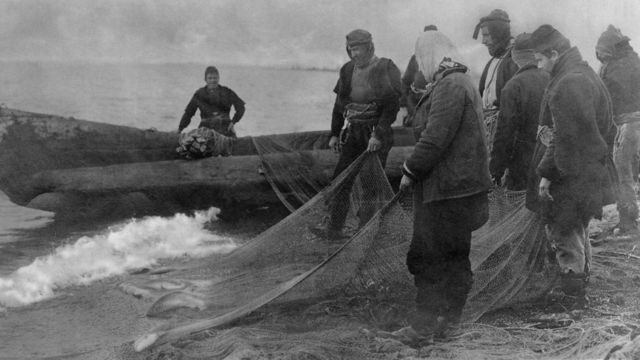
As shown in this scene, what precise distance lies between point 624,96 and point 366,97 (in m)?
2.47

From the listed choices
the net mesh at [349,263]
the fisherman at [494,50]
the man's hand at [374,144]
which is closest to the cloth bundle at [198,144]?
the man's hand at [374,144]

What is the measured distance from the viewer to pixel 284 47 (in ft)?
32.7

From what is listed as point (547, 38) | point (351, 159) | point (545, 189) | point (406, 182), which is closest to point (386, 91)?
point (351, 159)

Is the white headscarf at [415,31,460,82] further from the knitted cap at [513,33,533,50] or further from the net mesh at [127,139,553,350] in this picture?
the knitted cap at [513,33,533,50]

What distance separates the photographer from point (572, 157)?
11.8 feet

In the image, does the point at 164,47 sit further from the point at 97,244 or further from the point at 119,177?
the point at 97,244

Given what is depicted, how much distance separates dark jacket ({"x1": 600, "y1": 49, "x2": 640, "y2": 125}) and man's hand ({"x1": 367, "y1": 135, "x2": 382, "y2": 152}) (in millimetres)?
2373

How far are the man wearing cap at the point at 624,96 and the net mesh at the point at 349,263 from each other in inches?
81.0

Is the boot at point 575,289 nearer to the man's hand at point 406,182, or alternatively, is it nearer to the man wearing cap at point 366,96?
the man's hand at point 406,182

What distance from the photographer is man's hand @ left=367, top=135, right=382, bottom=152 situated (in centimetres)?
514

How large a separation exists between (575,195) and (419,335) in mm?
1323

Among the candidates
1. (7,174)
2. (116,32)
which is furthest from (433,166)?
(116,32)

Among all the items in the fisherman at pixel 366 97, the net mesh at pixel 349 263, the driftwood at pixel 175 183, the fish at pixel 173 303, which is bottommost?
the fish at pixel 173 303

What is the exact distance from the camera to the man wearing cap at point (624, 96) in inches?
227
